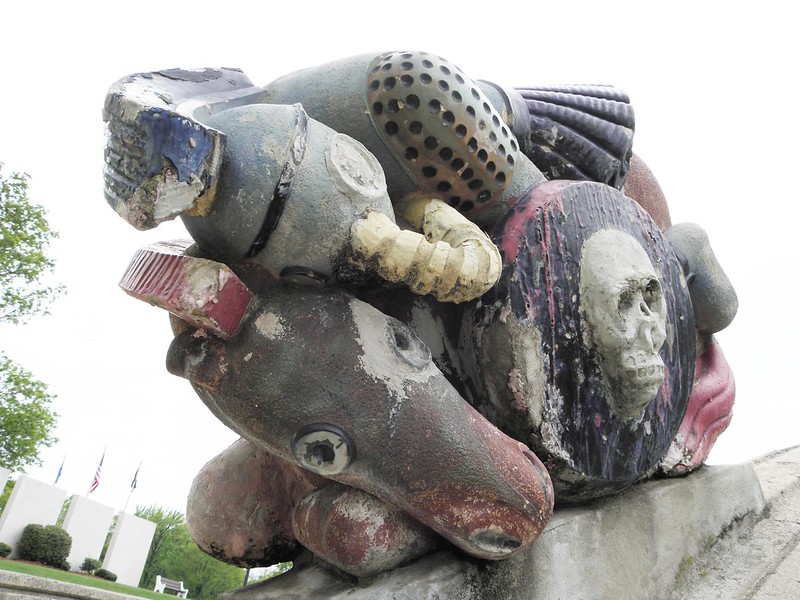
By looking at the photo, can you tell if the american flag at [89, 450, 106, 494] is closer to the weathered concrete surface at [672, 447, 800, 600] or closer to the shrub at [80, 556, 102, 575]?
the shrub at [80, 556, 102, 575]

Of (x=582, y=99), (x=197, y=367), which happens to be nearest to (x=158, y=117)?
(x=197, y=367)

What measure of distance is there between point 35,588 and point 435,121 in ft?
12.5

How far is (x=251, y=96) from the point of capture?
1.30 metres

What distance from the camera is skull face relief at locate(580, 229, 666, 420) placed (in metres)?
1.37

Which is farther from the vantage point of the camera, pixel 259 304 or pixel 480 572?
pixel 480 572

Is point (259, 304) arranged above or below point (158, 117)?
below

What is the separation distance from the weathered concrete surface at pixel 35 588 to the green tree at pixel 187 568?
61.3 feet

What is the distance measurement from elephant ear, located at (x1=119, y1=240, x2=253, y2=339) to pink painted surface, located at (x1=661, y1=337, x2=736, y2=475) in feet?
4.31

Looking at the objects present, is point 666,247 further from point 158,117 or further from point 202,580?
point 202,580

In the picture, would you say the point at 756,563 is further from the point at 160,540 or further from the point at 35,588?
the point at 160,540

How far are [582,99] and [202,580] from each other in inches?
930

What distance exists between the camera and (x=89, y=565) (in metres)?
13.8

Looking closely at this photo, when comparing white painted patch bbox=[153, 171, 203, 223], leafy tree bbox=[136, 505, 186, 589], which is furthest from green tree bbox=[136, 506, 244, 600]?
white painted patch bbox=[153, 171, 203, 223]

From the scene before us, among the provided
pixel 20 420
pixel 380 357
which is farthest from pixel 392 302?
pixel 20 420
